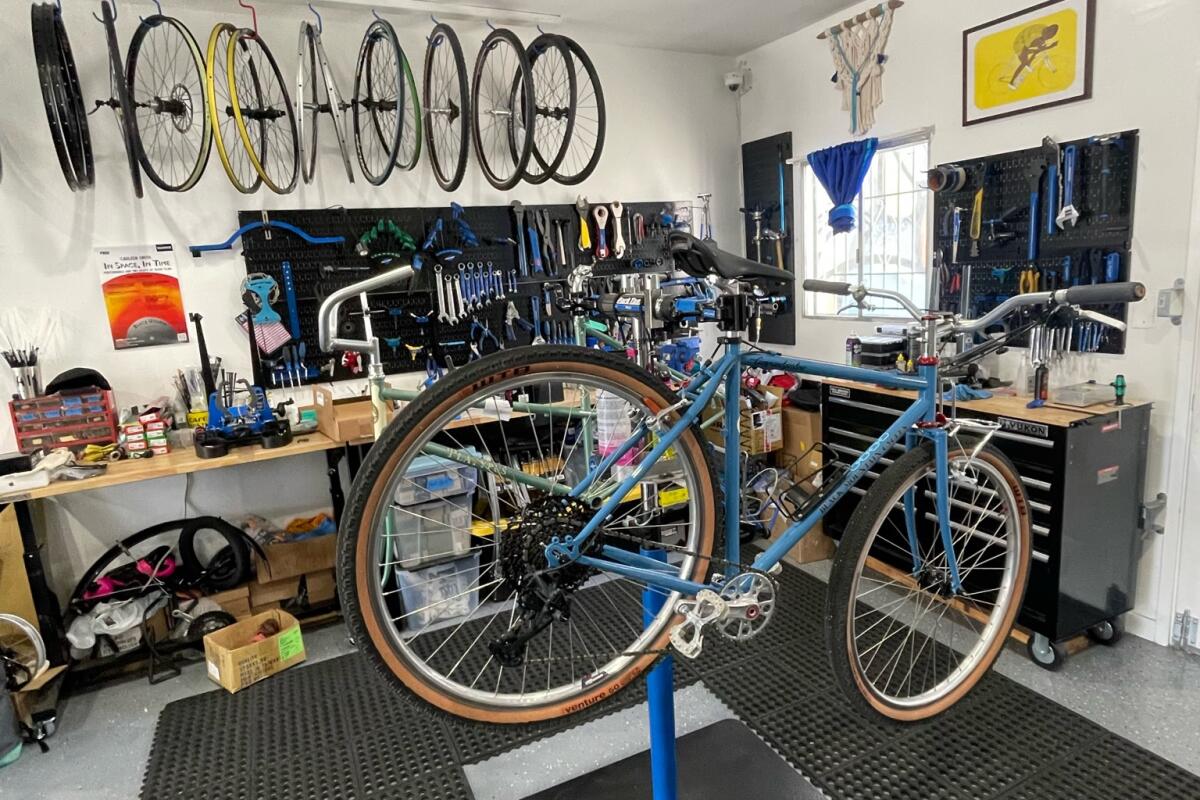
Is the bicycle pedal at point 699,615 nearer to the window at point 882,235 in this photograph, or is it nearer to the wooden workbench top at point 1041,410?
the wooden workbench top at point 1041,410

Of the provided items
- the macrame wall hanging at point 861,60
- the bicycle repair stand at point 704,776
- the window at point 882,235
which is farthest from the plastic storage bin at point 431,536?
the macrame wall hanging at point 861,60

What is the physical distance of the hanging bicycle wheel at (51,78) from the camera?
255cm

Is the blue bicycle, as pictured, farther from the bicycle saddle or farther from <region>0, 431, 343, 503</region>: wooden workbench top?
<region>0, 431, 343, 503</region>: wooden workbench top

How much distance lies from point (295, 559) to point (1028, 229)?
3.36 meters

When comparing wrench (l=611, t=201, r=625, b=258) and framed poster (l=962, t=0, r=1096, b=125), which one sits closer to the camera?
framed poster (l=962, t=0, r=1096, b=125)

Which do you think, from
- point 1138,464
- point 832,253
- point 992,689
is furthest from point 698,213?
point 992,689

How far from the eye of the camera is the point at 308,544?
314 centimetres

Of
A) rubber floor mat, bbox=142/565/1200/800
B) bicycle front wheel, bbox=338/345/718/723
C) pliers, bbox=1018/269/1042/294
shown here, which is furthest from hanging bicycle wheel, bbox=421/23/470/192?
pliers, bbox=1018/269/1042/294

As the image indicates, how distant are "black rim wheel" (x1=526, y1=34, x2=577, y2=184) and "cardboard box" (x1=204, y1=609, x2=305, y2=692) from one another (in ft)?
7.77

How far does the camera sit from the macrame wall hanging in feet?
11.3

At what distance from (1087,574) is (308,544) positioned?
10.1 ft

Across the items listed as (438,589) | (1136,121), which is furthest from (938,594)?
(438,589)

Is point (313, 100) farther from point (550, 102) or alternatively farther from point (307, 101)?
point (550, 102)

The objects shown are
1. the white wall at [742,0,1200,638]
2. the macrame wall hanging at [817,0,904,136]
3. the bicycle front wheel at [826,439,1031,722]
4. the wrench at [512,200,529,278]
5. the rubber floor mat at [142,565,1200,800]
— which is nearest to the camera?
the bicycle front wheel at [826,439,1031,722]
